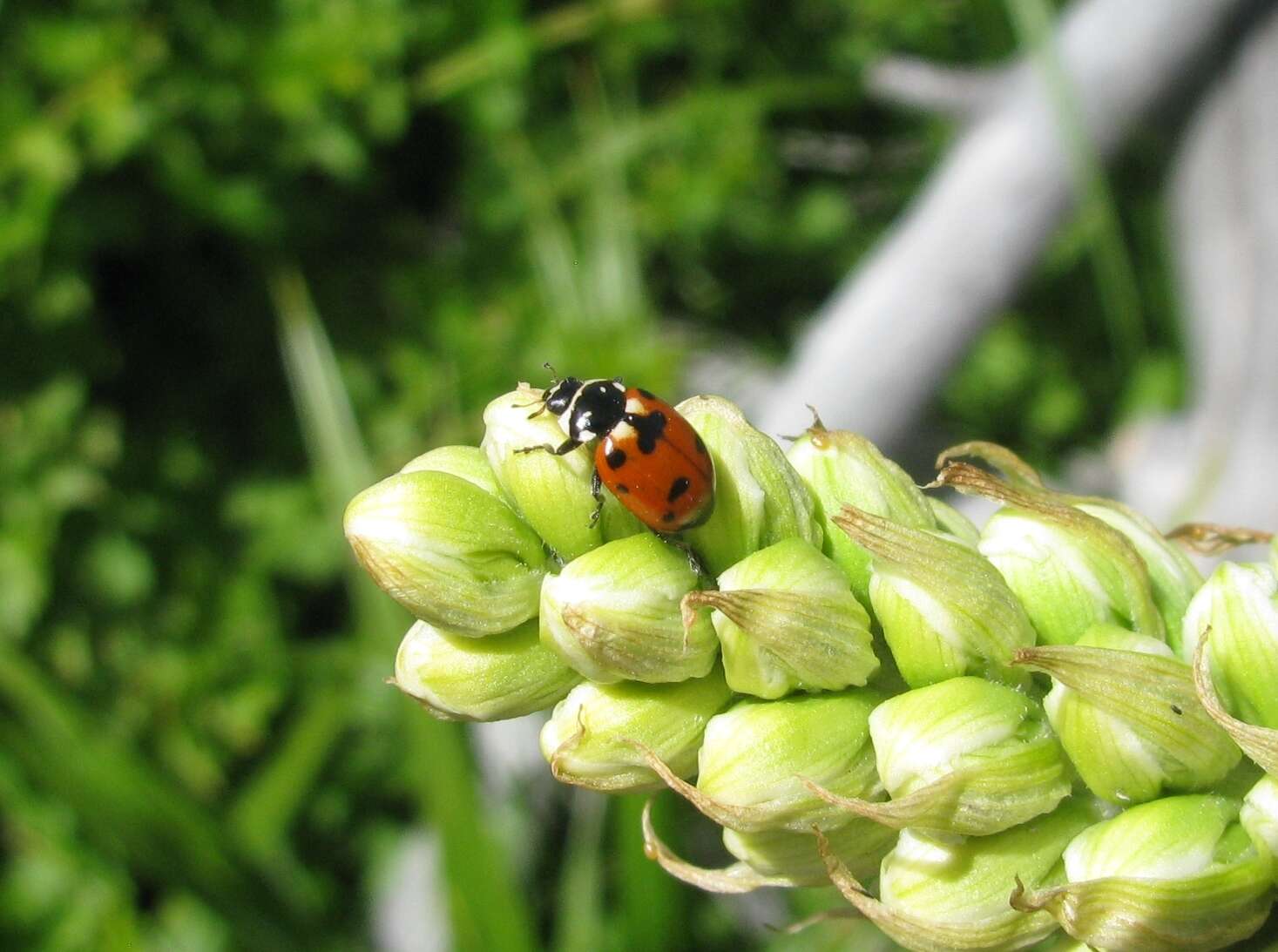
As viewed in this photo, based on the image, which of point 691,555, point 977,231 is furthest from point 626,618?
point 977,231

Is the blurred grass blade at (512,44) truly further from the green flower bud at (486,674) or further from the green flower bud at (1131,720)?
the green flower bud at (1131,720)

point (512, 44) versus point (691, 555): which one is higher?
point (512, 44)

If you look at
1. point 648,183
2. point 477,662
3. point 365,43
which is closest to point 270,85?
point 365,43

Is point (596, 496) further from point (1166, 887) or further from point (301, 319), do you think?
point (301, 319)

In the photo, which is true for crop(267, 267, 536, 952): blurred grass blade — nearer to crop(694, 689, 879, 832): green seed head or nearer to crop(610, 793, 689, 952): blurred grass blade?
crop(610, 793, 689, 952): blurred grass blade

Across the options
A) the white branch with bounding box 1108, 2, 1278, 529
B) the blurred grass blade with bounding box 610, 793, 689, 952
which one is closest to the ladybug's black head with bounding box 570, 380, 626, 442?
the blurred grass blade with bounding box 610, 793, 689, 952

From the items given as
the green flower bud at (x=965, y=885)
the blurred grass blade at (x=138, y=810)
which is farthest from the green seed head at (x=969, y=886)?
the blurred grass blade at (x=138, y=810)
